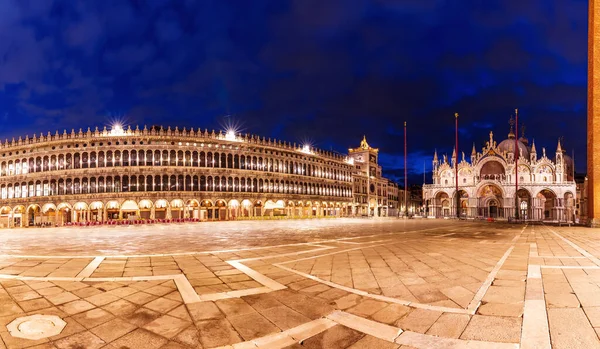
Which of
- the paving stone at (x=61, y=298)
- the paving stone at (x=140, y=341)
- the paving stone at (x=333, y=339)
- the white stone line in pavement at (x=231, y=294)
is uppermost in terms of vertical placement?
the paving stone at (x=140, y=341)

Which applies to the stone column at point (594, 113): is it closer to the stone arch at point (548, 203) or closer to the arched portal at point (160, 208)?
the stone arch at point (548, 203)

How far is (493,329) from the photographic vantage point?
428cm

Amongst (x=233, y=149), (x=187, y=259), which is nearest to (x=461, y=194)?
(x=233, y=149)

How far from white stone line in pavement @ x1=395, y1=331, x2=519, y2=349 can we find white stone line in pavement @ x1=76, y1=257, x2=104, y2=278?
7285 millimetres

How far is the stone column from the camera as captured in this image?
2747 cm

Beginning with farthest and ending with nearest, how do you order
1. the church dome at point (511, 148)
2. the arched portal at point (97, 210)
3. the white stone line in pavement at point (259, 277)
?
1. the church dome at point (511, 148)
2. the arched portal at point (97, 210)
3. the white stone line in pavement at point (259, 277)

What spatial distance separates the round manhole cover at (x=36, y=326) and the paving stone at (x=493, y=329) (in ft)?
17.4

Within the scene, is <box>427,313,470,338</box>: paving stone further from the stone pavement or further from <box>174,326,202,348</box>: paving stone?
<box>174,326,202,348</box>: paving stone

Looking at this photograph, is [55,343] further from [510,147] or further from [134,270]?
[510,147]

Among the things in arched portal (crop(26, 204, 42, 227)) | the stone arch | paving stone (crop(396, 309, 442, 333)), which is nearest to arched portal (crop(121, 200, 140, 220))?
arched portal (crop(26, 204, 42, 227))

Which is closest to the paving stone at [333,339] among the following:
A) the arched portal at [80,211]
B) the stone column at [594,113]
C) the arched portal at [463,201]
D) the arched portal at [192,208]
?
the stone column at [594,113]

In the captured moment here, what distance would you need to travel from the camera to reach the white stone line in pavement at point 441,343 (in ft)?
12.5

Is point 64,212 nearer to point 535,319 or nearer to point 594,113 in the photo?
point 535,319

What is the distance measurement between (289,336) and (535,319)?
3.44 metres
